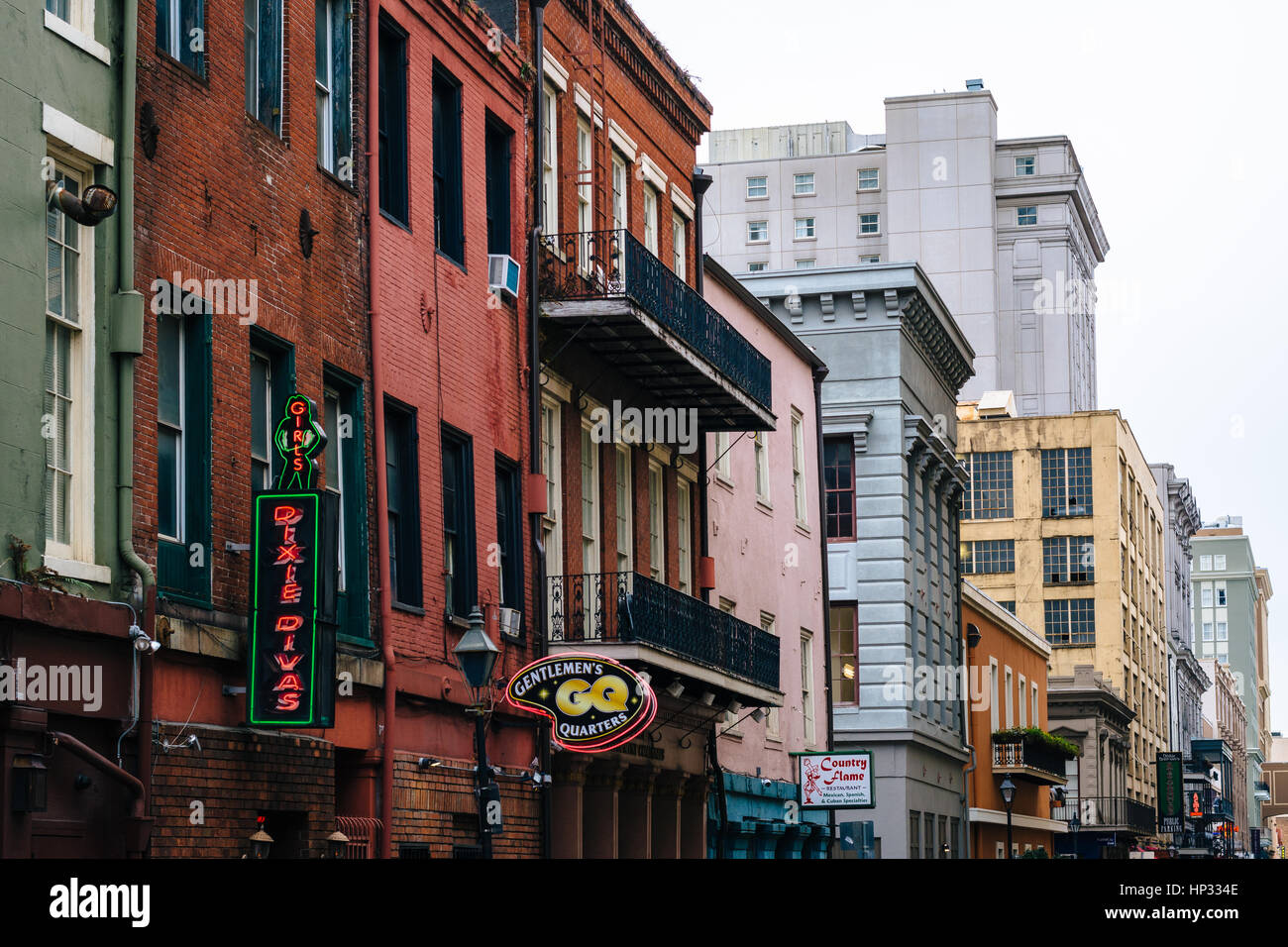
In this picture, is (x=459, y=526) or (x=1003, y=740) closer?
(x=459, y=526)

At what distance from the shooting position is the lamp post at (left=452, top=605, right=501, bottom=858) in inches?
703

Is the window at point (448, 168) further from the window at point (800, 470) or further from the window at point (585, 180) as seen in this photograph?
the window at point (800, 470)

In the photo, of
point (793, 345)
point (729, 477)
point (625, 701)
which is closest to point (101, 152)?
point (625, 701)

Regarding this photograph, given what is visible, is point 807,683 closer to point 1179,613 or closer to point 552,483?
point 552,483

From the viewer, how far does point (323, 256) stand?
17453 millimetres

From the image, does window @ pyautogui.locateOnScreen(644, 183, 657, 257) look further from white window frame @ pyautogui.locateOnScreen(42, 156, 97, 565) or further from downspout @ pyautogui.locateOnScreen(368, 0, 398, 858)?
white window frame @ pyautogui.locateOnScreen(42, 156, 97, 565)

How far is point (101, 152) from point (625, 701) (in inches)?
338

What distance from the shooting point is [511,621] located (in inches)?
858

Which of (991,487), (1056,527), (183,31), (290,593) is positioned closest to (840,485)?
(183,31)

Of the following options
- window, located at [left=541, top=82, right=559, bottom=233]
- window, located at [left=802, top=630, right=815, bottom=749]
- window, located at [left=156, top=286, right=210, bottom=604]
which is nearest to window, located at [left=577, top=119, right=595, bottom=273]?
window, located at [left=541, top=82, right=559, bottom=233]

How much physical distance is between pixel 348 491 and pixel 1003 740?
3928 cm

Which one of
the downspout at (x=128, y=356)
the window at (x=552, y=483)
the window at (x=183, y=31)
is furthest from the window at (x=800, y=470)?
the downspout at (x=128, y=356)

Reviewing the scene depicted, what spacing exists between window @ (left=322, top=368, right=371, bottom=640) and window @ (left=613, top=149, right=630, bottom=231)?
390 inches

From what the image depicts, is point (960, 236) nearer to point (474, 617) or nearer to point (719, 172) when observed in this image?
point (719, 172)
